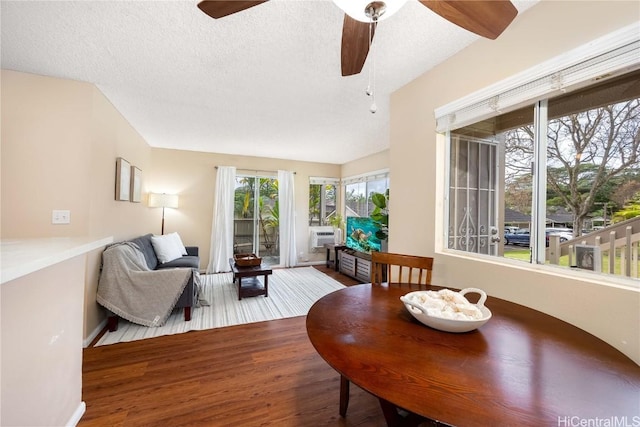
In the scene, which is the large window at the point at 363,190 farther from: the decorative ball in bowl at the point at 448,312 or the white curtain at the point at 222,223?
the decorative ball in bowl at the point at 448,312

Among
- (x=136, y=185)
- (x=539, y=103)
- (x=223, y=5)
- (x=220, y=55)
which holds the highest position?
(x=220, y=55)

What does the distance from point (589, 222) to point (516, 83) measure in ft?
2.90

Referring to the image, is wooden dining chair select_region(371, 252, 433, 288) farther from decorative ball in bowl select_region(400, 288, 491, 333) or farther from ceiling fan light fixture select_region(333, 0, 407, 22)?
ceiling fan light fixture select_region(333, 0, 407, 22)

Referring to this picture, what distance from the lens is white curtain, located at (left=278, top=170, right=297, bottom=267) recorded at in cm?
534

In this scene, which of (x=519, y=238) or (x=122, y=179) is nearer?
(x=519, y=238)

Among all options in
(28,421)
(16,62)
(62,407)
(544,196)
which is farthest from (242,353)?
Answer: (16,62)

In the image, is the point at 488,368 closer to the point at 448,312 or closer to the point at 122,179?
the point at 448,312

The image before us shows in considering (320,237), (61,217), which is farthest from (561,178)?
(320,237)

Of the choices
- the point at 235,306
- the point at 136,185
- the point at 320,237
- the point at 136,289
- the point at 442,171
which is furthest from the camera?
the point at 320,237

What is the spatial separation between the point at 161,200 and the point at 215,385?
3506 millimetres

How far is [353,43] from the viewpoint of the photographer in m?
1.26

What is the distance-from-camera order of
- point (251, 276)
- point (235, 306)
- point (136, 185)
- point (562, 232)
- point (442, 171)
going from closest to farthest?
point (562, 232) < point (442, 171) < point (235, 306) < point (251, 276) < point (136, 185)

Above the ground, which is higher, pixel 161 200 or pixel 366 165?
pixel 366 165

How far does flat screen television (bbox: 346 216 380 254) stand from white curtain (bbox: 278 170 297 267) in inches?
49.7
